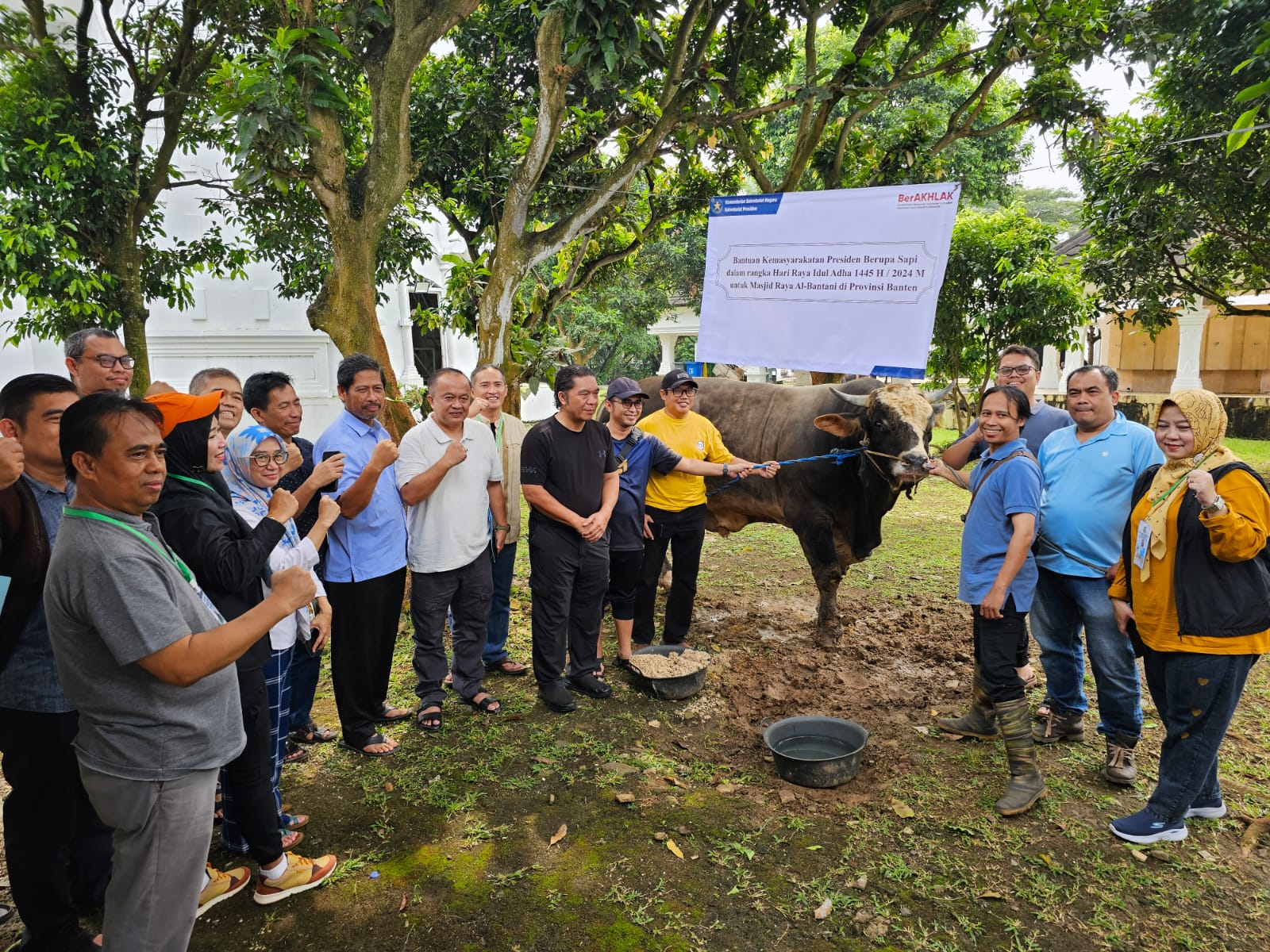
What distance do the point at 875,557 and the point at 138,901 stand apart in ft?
23.9

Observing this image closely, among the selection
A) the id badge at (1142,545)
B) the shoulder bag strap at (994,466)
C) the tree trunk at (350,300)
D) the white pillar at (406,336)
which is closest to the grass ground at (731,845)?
the id badge at (1142,545)

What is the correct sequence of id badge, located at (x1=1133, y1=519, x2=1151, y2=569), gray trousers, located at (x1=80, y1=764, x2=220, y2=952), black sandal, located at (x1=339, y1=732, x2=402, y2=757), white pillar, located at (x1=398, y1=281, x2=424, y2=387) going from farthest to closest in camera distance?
white pillar, located at (x1=398, y1=281, x2=424, y2=387) < black sandal, located at (x1=339, y1=732, x2=402, y2=757) < id badge, located at (x1=1133, y1=519, x2=1151, y2=569) < gray trousers, located at (x1=80, y1=764, x2=220, y2=952)

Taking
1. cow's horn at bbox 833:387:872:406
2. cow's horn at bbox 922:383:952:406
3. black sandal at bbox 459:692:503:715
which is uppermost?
cow's horn at bbox 922:383:952:406

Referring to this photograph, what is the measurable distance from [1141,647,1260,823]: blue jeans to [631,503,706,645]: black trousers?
9.05 feet

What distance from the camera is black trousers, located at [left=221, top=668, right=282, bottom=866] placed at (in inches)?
112

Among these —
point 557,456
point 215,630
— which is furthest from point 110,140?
point 215,630

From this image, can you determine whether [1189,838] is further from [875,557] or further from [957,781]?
[875,557]

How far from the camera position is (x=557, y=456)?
14.9 ft

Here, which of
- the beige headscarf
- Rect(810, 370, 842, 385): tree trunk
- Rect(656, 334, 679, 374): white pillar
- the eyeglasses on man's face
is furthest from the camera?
Rect(656, 334, 679, 374): white pillar

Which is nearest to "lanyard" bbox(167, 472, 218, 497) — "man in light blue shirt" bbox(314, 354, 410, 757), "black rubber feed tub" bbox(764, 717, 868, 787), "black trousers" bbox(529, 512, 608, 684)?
"man in light blue shirt" bbox(314, 354, 410, 757)

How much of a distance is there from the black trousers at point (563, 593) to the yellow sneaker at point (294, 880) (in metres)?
1.74

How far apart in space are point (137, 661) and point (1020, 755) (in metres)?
3.66

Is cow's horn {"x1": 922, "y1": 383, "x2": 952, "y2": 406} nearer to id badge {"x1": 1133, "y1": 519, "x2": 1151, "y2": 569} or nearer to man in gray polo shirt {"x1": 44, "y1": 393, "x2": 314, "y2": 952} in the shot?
id badge {"x1": 1133, "y1": 519, "x2": 1151, "y2": 569}

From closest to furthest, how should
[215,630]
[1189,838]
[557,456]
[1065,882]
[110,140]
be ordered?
1. [215,630]
2. [1065,882]
3. [1189,838]
4. [557,456]
5. [110,140]
